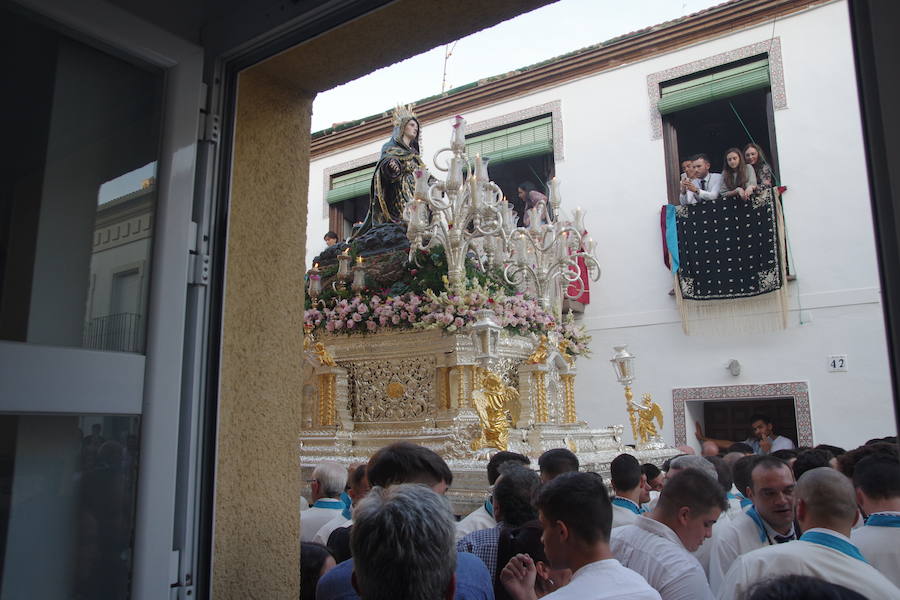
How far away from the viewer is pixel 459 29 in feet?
6.49

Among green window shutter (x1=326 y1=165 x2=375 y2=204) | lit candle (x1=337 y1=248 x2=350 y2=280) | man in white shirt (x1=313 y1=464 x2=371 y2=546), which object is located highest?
green window shutter (x1=326 y1=165 x2=375 y2=204)

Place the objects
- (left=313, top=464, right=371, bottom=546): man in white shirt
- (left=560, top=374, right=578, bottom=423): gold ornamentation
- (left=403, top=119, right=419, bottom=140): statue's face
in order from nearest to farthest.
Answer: (left=313, top=464, right=371, bottom=546): man in white shirt < (left=560, top=374, right=578, bottom=423): gold ornamentation < (left=403, top=119, right=419, bottom=140): statue's face

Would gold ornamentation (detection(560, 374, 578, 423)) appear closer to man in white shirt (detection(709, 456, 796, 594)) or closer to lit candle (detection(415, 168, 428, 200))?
lit candle (detection(415, 168, 428, 200))

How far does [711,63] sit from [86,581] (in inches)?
503

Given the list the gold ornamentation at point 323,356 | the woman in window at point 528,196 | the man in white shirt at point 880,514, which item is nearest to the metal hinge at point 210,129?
the man in white shirt at point 880,514

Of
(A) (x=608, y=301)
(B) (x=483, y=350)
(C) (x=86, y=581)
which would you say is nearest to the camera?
(C) (x=86, y=581)

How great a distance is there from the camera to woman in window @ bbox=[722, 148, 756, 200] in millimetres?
11461

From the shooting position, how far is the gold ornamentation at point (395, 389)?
7055 mm

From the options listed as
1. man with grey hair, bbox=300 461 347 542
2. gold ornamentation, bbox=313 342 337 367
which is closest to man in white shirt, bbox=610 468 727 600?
man with grey hair, bbox=300 461 347 542

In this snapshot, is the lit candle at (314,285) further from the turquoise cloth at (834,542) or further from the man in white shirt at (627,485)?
the turquoise cloth at (834,542)

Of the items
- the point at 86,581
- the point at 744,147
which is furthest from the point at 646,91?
the point at 86,581

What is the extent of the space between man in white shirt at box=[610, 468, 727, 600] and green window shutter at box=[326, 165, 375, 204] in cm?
1352

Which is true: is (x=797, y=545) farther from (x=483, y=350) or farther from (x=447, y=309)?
(x=447, y=309)

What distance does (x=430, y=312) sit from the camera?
6.83 meters
